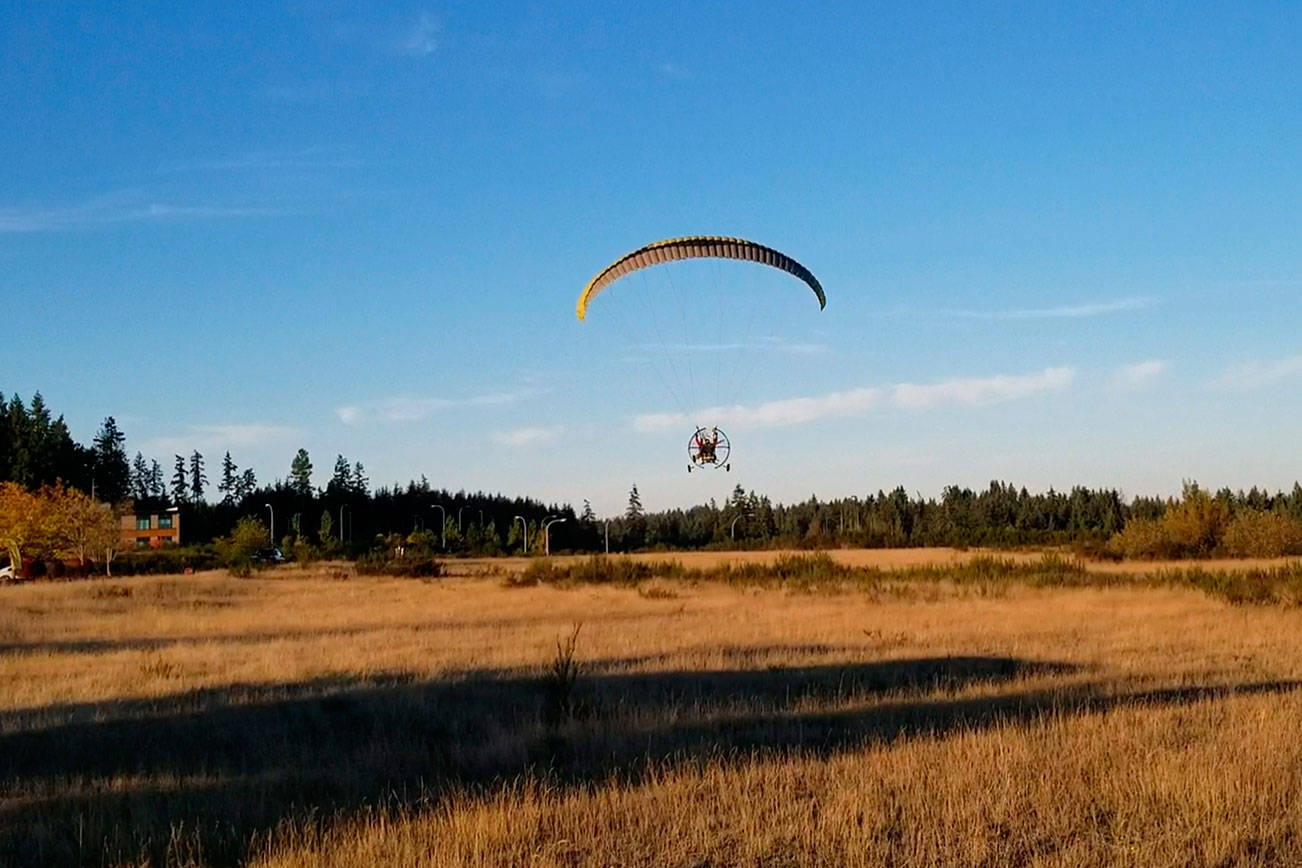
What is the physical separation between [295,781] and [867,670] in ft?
30.9

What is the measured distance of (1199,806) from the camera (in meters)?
7.42

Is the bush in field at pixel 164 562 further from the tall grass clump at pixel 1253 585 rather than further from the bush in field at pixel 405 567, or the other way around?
the tall grass clump at pixel 1253 585

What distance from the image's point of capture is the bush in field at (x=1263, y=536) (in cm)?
6250

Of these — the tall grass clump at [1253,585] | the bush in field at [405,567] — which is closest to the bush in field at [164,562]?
the bush in field at [405,567]

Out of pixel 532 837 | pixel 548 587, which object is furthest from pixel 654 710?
pixel 548 587

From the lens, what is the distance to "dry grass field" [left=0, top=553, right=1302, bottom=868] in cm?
703

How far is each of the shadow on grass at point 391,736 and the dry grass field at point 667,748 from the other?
0.05 meters

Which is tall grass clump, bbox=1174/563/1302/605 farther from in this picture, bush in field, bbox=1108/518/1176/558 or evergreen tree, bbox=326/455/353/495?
evergreen tree, bbox=326/455/353/495

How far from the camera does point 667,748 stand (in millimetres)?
10289

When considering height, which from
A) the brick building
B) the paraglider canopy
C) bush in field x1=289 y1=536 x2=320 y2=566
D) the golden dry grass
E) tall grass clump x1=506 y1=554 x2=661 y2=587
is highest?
the paraglider canopy

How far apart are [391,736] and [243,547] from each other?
65139mm

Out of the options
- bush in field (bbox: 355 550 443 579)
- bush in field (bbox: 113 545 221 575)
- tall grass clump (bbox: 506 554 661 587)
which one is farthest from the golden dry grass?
bush in field (bbox: 113 545 221 575)

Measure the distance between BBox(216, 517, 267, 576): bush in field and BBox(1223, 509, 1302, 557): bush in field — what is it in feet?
185

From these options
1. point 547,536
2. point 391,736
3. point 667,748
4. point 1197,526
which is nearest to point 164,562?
point 547,536
